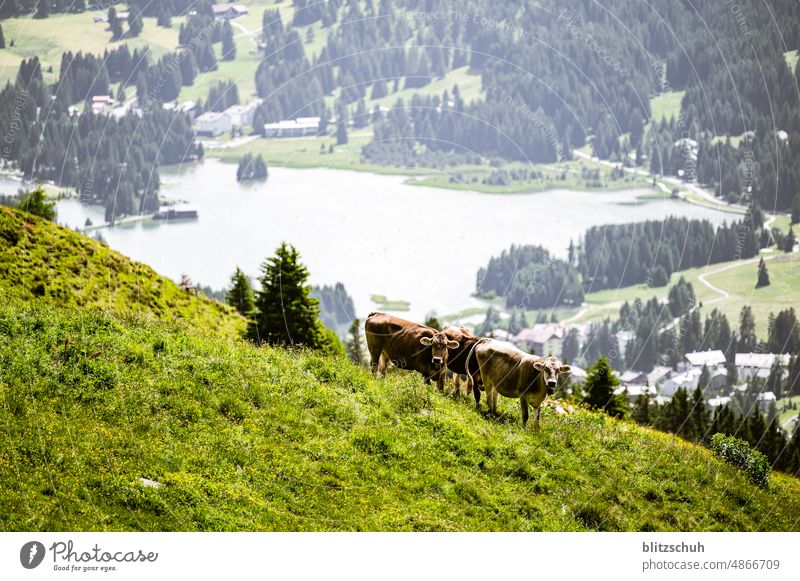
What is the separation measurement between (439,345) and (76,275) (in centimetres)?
1634

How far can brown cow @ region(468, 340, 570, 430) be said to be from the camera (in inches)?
1112

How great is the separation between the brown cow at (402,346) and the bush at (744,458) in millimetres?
9984

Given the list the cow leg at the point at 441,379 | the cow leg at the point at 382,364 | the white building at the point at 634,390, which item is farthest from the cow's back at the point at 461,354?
the white building at the point at 634,390

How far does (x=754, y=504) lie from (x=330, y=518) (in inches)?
571

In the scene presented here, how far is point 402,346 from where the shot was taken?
1256 inches

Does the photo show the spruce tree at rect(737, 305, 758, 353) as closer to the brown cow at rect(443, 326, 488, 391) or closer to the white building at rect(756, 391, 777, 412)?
the white building at rect(756, 391, 777, 412)

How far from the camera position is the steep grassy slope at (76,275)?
3612 cm

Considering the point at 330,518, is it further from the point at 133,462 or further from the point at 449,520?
the point at 133,462

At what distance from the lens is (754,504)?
2972 centimetres

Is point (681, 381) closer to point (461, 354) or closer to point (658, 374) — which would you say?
point (658, 374)
